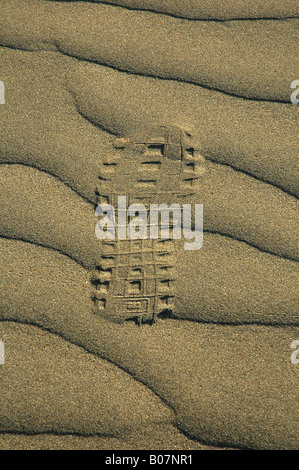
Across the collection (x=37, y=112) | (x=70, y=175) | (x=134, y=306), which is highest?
(x=37, y=112)

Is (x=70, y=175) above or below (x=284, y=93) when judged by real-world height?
below

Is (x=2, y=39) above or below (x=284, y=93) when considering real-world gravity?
above

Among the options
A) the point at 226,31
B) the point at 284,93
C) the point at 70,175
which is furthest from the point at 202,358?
the point at 226,31

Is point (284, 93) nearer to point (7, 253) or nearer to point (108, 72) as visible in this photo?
point (108, 72)

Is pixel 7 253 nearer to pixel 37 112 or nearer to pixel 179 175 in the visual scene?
pixel 37 112
